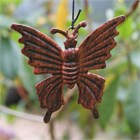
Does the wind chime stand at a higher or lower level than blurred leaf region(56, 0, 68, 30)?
lower

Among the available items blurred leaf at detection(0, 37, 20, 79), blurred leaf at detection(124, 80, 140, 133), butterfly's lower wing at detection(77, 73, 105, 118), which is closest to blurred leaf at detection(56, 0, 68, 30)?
blurred leaf at detection(0, 37, 20, 79)

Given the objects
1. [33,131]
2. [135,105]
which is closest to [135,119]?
[135,105]

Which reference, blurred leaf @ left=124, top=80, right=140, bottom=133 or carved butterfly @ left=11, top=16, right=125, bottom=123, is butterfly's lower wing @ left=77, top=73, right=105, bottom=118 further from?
blurred leaf @ left=124, top=80, right=140, bottom=133

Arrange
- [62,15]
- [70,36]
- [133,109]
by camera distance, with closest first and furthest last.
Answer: [70,36], [133,109], [62,15]

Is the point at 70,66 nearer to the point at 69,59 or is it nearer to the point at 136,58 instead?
the point at 69,59

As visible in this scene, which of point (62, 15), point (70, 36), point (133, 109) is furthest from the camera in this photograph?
point (62, 15)

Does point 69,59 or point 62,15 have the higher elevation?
point 62,15

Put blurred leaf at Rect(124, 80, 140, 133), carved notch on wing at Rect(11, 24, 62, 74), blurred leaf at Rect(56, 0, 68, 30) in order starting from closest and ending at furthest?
carved notch on wing at Rect(11, 24, 62, 74), blurred leaf at Rect(124, 80, 140, 133), blurred leaf at Rect(56, 0, 68, 30)

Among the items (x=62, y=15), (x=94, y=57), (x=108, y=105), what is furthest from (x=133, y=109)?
(x=94, y=57)
